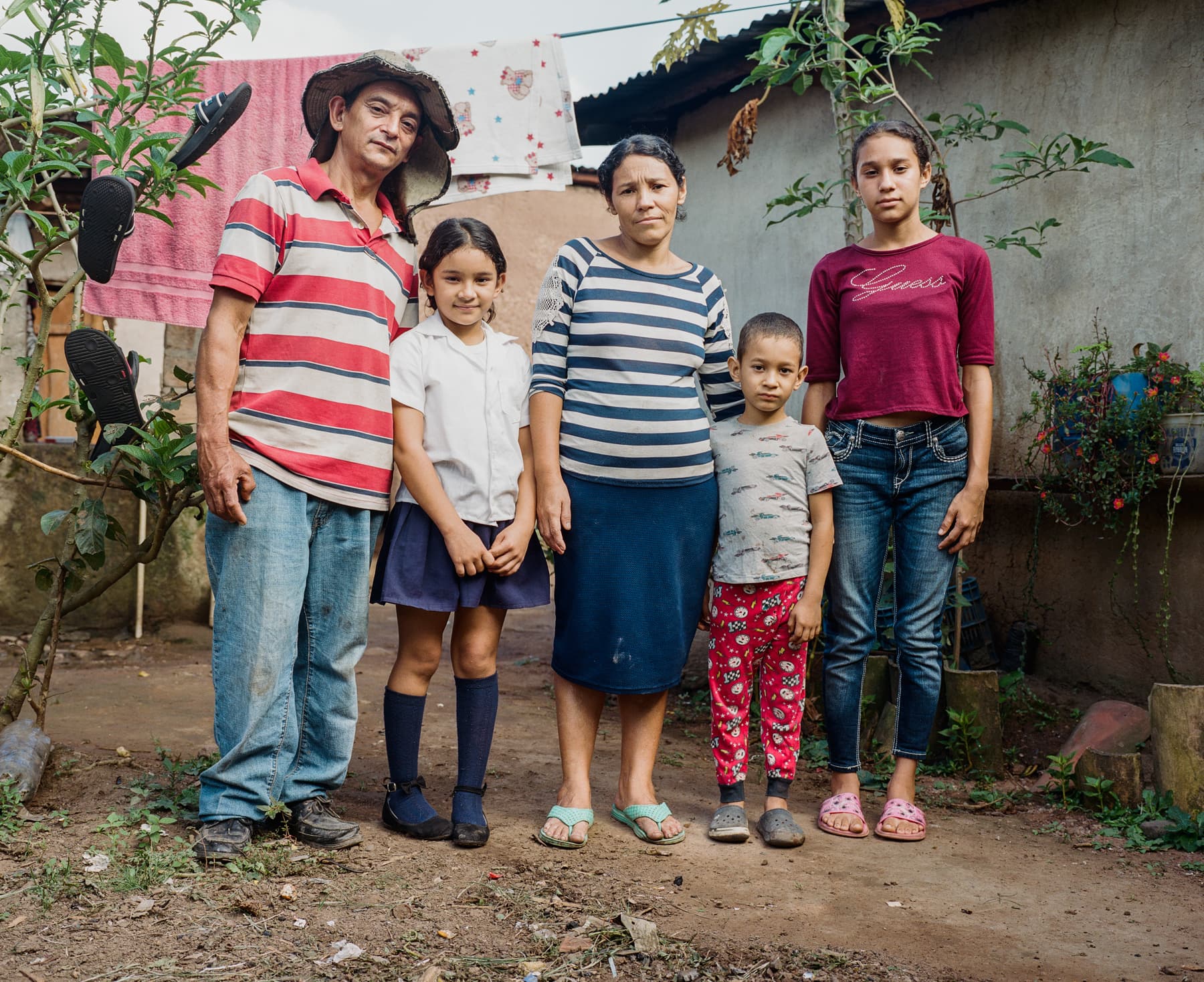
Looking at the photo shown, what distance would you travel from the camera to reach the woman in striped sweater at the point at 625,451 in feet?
9.14

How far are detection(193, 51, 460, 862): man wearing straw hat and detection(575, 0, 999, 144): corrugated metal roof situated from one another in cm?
328

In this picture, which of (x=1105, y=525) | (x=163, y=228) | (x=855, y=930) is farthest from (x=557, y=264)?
(x=1105, y=525)

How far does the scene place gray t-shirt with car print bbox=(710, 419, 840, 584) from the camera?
9.53 ft

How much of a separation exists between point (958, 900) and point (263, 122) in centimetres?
421

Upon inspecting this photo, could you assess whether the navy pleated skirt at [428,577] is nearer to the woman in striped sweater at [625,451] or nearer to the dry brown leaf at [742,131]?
the woman in striped sweater at [625,451]

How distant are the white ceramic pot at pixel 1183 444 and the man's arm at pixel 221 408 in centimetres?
327

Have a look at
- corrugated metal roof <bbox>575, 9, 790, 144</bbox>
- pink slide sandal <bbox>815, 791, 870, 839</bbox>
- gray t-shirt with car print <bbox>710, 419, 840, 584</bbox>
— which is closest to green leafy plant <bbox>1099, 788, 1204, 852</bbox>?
pink slide sandal <bbox>815, 791, 870, 839</bbox>

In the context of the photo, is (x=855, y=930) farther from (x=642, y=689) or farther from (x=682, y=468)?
(x=682, y=468)

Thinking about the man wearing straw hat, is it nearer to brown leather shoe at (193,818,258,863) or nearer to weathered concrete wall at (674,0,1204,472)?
brown leather shoe at (193,818,258,863)

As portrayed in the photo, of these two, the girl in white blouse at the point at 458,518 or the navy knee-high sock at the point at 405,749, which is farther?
the navy knee-high sock at the point at 405,749

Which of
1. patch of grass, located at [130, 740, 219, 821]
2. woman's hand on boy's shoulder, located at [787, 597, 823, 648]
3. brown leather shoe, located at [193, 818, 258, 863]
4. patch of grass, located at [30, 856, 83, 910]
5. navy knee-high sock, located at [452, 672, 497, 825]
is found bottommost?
patch of grass, located at [130, 740, 219, 821]

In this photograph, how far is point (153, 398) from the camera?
353 cm

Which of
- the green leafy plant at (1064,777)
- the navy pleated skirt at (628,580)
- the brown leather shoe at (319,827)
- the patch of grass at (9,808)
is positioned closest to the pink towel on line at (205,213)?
the patch of grass at (9,808)

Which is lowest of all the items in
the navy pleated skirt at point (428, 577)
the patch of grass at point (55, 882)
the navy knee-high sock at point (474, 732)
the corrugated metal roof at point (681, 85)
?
the patch of grass at point (55, 882)
